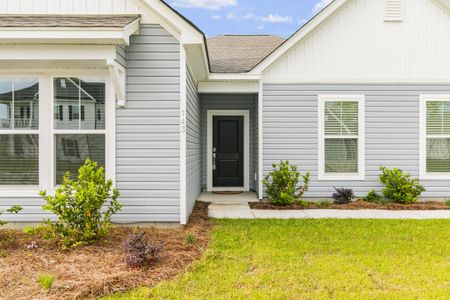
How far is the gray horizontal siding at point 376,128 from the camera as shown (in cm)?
816

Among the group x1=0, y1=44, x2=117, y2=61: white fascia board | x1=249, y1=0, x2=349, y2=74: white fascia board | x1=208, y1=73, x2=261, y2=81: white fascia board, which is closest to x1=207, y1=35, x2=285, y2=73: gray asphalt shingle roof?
x1=208, y1=73, x2=261, y2=81: white fascia board

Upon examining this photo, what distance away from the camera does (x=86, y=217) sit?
4473mm

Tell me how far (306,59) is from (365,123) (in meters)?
2.01

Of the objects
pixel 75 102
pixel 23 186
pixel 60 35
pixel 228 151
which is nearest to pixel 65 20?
pixel 60 35

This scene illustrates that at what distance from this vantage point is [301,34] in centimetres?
795

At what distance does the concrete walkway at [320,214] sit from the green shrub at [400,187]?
56cm

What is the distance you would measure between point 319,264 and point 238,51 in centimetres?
783

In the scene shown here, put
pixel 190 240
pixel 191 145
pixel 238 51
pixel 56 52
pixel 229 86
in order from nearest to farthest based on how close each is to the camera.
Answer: pixel 190 240, pixel 56 52, pixel 191 145, pixel 229 86, pixel 238 51

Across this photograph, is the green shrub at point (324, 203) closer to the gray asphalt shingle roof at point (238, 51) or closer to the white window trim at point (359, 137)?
the white window trim at point (359, 137)

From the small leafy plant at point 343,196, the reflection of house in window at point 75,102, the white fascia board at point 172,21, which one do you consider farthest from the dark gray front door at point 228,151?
the reflection of house in window at point 75,102

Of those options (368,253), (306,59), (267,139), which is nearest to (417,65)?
(306,59)

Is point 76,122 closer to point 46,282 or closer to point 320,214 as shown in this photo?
point 46,282

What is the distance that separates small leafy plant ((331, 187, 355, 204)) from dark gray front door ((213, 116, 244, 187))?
298 cm

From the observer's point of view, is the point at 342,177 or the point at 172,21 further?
the point at 342,177
